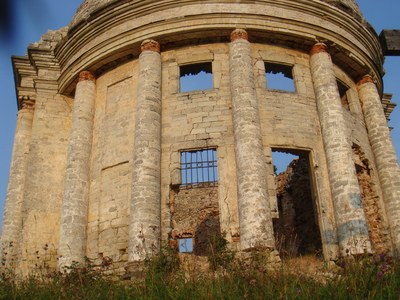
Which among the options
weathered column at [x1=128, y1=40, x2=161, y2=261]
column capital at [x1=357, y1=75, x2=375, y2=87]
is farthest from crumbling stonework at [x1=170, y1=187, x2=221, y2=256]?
column capital at [x1=357, y1=75, x2=375, y2=87]

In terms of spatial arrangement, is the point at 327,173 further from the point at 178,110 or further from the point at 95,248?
the point at 95,248

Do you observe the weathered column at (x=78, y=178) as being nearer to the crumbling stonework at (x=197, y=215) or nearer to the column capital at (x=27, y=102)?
the column capital at (x=27, y=102)

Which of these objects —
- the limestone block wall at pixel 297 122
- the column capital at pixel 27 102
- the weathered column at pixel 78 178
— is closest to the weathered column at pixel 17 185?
the column capital at pixel 27 102

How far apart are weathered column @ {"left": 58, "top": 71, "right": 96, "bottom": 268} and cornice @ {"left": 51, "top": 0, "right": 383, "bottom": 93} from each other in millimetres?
876

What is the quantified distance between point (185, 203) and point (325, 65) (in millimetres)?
9060

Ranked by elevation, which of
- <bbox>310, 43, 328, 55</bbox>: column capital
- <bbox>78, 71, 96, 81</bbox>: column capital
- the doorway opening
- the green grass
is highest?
<bbox>310, 43, 328, 55</bbox>: column capital

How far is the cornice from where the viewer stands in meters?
11.8

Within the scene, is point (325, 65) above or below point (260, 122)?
above

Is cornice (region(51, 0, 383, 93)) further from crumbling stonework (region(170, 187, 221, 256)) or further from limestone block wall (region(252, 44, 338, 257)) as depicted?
crumbling stonework (region(170, 187, 221, 256))

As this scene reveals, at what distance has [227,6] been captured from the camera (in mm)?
11805

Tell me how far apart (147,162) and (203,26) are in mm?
3891

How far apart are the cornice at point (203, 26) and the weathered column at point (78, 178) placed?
876 millimetres

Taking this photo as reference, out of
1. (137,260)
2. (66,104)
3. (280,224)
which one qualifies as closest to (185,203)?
(280,224)

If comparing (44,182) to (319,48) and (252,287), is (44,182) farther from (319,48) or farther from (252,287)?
(252,287)
